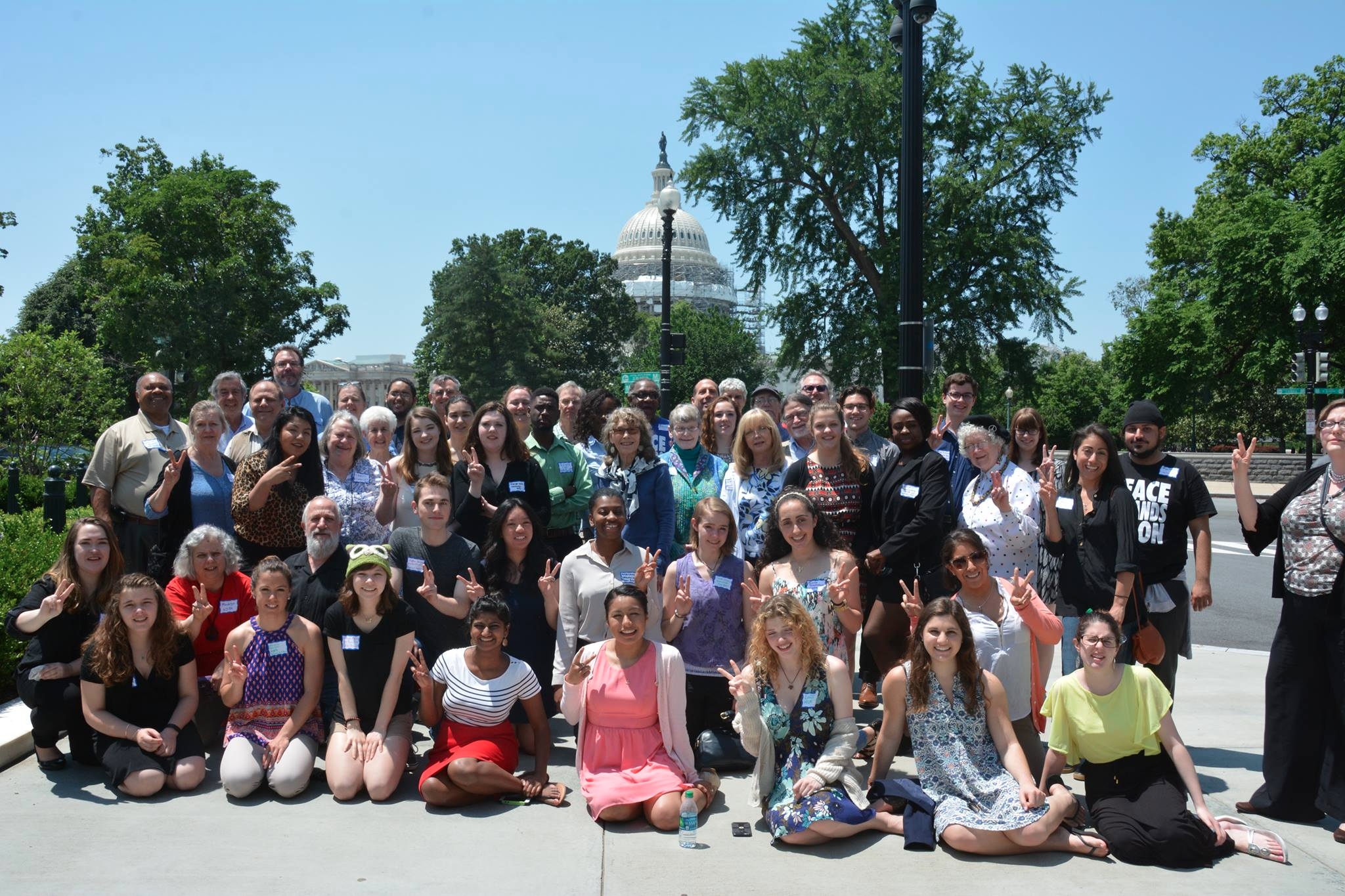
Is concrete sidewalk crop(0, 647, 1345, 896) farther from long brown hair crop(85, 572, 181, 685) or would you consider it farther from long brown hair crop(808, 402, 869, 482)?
long brown hair crop(808, 402, 869, 482)

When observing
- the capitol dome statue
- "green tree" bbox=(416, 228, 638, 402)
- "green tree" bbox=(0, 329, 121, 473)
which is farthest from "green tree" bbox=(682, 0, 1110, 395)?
the capitol dome statue

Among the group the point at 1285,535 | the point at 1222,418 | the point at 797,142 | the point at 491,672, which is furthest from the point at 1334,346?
the point at 491,672

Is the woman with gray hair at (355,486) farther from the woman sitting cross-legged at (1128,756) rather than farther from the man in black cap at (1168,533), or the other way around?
the man in black cap at (1168,533)

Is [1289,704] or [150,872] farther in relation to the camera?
[1289,704]

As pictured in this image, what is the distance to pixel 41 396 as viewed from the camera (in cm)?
1834

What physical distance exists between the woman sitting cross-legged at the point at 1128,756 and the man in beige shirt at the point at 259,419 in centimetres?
554

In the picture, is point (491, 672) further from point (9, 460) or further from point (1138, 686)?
point (9, 460)

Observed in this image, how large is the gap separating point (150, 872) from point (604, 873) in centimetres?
193

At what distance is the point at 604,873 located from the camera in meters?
4.30

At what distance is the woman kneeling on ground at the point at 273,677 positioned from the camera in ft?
17.8

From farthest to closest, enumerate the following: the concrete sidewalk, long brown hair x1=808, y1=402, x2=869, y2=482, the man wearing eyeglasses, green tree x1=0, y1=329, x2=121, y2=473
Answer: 1. green tree x1=0, y1=329, x2=121, y2=473
2. the man wearing eyeglasses
3. long brown hair x1=808, y1=402, x2=869, y2=482
4. the concrete sidewalk

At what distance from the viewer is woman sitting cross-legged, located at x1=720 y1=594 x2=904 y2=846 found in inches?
186

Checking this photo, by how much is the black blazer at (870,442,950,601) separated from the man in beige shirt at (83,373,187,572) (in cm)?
469

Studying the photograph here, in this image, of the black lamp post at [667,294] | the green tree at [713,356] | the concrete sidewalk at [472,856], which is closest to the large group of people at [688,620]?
the concrete sidewalk at [472,856]
